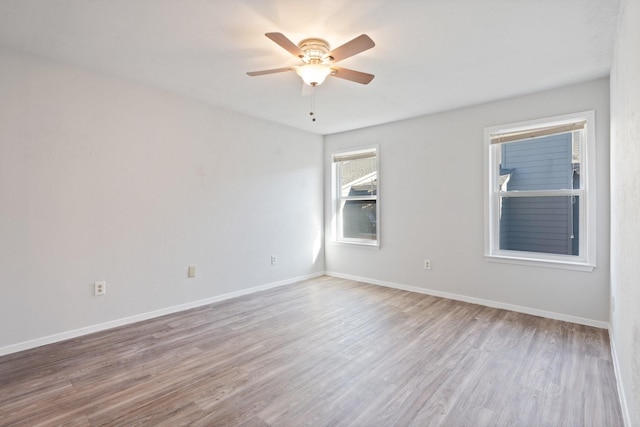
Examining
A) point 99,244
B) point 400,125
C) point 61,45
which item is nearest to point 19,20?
point 61,45

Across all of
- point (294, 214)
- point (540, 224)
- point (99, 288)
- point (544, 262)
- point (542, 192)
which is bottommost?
point (99, 288)

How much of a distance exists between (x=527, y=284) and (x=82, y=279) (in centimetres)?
A: 460

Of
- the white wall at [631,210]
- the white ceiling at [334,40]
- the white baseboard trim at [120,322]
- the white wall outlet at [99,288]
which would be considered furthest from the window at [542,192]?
the white wall outlet at [99,288]

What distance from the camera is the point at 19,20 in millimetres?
2154

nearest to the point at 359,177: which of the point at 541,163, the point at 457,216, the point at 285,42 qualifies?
the point at 457,216

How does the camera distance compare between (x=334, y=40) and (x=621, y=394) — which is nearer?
(x=621, y=394)

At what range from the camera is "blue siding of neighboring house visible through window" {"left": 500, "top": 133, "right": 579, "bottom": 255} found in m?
3.36

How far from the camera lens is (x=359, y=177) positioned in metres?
5.23

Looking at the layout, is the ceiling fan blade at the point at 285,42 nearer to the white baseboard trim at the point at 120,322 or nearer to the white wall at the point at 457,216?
the white wall at the point at 457,216

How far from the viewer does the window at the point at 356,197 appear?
502 centimetres

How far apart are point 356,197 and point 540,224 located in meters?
2.56

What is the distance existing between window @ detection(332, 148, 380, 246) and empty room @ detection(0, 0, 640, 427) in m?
0.19

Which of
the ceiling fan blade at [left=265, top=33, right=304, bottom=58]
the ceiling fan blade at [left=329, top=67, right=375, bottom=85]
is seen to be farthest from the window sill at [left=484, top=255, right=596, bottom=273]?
the ceiling fan blade at [left=265, top=33, right=304, bottom=58]

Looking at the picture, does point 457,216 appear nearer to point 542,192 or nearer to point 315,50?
point 542,192
